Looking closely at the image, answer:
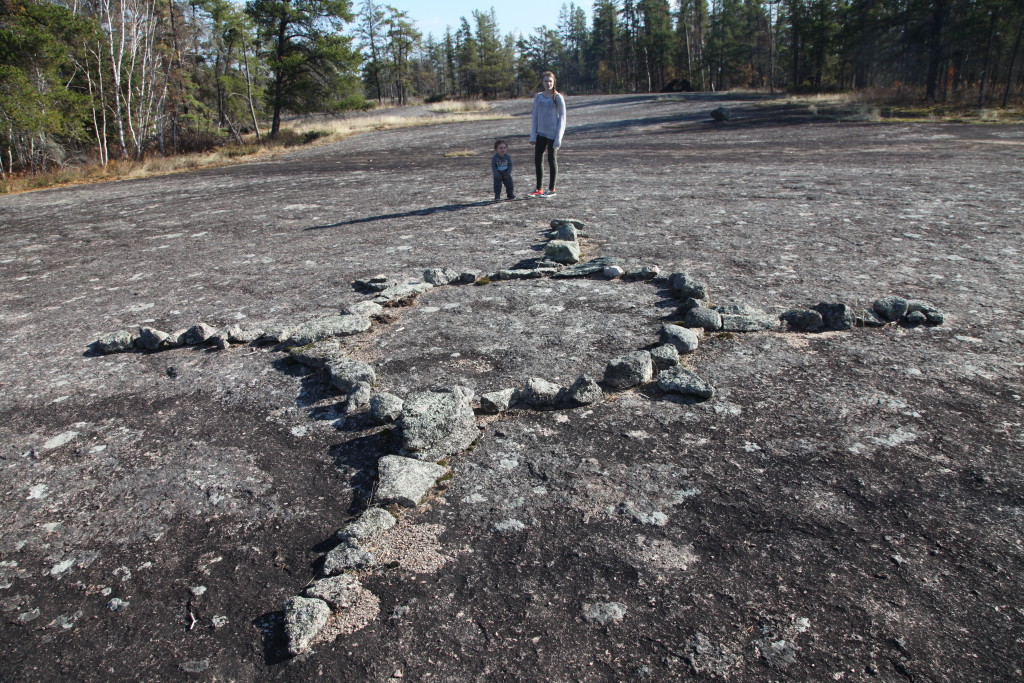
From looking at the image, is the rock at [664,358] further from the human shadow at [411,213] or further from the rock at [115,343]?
the human shadow at [411,213]

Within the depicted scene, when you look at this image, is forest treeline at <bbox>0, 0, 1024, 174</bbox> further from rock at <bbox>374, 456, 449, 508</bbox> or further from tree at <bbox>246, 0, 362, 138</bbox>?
rock at <bbox>374, 456, 449, 508</bbox>

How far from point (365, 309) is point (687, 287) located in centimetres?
213

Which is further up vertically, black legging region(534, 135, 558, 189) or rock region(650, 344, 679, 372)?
black legging region(534, 135, 558, 189)

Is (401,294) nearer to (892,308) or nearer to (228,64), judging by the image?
(892,308)

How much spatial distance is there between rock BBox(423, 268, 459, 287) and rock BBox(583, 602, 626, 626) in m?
3.23

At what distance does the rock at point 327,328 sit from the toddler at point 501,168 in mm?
4769

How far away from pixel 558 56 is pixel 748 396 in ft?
353

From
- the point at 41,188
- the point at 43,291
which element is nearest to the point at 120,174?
the point at 41,188

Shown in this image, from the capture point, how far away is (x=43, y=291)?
5.34 metres

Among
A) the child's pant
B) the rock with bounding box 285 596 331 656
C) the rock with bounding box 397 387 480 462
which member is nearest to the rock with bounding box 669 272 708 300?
the rock with bounding box 397 387 480 462

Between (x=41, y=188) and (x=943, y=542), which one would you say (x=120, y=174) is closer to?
(x=41, y=188)

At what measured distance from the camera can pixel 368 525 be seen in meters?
2.10

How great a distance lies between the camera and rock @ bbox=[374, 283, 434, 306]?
4312 millimetres

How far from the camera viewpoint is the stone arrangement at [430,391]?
1.94 m
